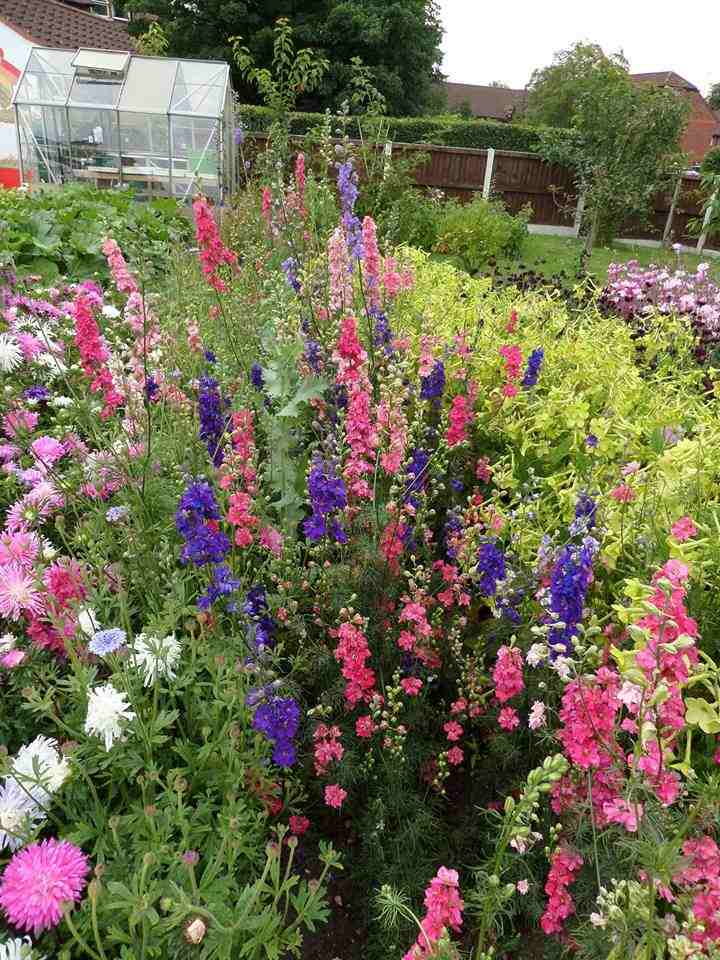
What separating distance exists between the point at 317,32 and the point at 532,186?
917 cm

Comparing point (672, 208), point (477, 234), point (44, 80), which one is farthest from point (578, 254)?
point (44, 80)

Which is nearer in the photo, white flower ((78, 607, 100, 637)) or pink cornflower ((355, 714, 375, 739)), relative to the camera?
white flower ((78, 607, 100, 637))

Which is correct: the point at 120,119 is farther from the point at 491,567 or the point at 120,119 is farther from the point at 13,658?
the point at 491,567

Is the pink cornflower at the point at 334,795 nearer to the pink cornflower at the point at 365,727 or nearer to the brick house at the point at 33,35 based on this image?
the pink cornflower at the point at 365,727

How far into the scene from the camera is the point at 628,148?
15.9m

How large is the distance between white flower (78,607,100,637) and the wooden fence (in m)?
17.0

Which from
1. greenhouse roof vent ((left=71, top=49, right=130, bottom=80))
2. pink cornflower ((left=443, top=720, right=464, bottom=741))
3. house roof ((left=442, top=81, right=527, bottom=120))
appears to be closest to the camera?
pink cornflower ((left=443, top=720, right=464, bottom=741))

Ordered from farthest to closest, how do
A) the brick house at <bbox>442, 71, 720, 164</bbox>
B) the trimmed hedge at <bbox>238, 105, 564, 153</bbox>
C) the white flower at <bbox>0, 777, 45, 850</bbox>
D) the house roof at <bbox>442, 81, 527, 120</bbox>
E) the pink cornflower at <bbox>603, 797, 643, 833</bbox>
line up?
the house roof at <bbox>442, 81, 527, 120</bbox>
the brick house at <bbox>442, 71, 720, 164</bbox>
the trimmed hedge at <bbox>238, 105, 564, 153</bbox>
the white flower at <bbox>0, 777, 45, 850</bbox>
the pink cornflower at <bbox>603, 797, 643, 833</bbox>

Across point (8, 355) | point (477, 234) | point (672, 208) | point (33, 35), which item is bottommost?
point (477, 234)

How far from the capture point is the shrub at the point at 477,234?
9844 mm

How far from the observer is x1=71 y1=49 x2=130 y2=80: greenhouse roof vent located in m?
10.6

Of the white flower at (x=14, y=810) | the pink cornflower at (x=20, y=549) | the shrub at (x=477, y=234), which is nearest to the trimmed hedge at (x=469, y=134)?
the shrub at (x=477, y=234)

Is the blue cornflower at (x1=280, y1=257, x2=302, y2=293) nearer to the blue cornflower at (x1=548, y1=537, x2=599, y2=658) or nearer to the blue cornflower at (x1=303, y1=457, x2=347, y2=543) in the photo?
the blue cornflower at (x1=303, y1=457, x2=347, y2=543)

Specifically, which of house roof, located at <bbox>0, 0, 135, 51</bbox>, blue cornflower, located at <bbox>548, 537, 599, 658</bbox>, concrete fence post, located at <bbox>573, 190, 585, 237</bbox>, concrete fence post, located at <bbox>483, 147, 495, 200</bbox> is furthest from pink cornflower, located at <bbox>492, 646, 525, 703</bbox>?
house roof, located at <bbox>0, 0, 135, 51</bbox>
